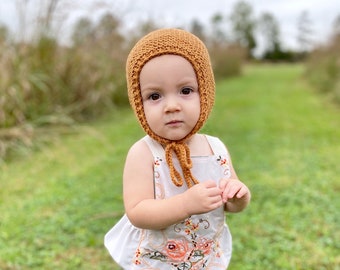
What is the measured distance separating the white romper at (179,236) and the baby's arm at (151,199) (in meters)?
0.04

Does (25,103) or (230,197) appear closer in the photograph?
(230,197)

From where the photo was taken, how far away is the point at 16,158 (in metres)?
5.54

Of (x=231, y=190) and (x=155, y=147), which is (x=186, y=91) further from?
(x=231, y=190)

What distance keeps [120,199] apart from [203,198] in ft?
8.80

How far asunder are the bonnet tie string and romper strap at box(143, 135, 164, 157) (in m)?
0.05

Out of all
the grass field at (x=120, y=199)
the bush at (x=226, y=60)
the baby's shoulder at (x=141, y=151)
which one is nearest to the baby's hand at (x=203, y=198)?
the baby's shoulder at (x=141, y=151)

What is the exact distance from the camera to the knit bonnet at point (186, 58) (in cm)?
160

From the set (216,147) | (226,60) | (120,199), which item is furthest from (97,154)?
(226,60)

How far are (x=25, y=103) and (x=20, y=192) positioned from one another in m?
2.02

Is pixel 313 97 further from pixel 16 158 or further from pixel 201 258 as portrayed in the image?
pixel 201 258

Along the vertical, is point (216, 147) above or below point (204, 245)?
above

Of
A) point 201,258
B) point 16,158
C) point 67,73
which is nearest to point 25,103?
point 16,158

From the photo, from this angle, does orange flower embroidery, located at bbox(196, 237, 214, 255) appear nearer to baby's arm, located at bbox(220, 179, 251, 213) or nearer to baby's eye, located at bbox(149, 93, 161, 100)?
baby's arm, located at bbox(220, 179, 251, 213)

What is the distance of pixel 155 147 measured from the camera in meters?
1.71
